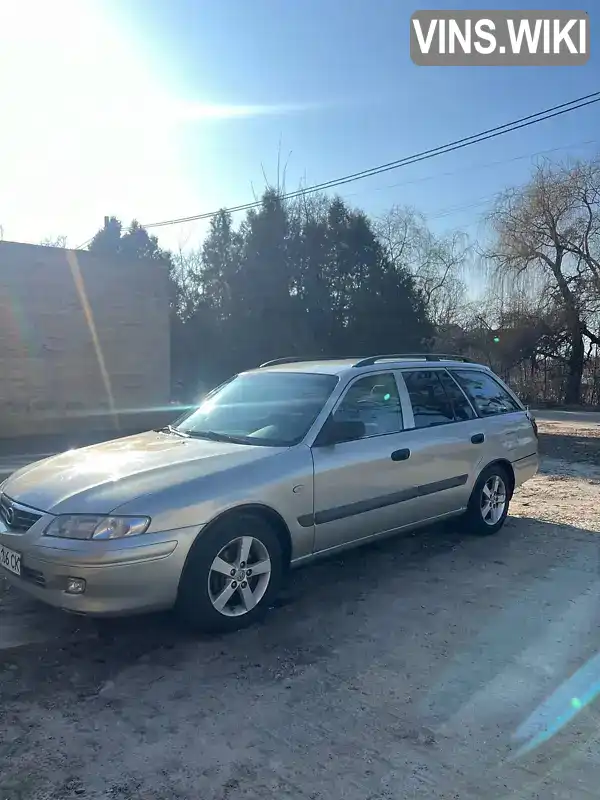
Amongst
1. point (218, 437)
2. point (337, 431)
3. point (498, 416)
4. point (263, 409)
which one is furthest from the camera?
point (498, 416)

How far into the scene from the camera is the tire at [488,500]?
588 cm

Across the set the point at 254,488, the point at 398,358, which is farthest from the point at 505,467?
the point at 254,488

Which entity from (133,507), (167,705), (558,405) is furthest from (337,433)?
(558,405)

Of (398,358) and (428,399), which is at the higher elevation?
(398,358)

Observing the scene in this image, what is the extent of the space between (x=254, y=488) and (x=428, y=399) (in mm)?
2170

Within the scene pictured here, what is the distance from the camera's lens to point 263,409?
486 cm

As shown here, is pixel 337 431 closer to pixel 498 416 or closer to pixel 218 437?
pixel 218 437

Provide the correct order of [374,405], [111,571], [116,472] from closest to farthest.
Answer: [111,571]
[116,472]
[374,405]

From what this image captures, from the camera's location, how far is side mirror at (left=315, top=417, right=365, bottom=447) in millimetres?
4430

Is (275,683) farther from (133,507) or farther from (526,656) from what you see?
(526,656)

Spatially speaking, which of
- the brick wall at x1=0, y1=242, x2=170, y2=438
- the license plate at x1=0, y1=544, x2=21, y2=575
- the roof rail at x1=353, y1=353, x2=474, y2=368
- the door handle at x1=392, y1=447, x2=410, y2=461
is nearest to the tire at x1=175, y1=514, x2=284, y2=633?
the license plate at x1=0, y1=544, x2=21, y2=575

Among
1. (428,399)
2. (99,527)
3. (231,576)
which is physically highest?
(428,399)

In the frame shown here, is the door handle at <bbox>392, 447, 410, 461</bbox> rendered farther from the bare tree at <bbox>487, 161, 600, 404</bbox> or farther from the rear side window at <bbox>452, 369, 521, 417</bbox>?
the bare tree at <bbox>487, 161, 600, 404</bbox>

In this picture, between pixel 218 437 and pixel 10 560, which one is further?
pixel 218 437
